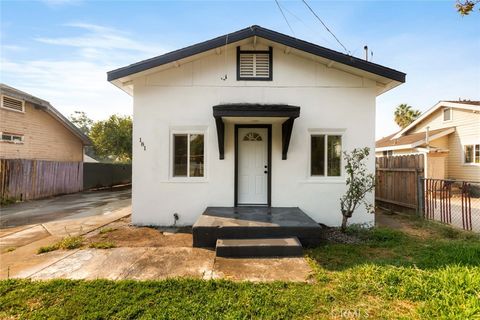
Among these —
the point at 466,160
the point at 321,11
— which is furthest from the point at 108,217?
the point at 466,160

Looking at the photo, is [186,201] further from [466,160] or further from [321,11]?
[466,160]

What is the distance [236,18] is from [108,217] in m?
7.49

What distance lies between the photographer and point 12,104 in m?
12.6

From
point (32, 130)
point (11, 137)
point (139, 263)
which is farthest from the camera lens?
point (32, 130)

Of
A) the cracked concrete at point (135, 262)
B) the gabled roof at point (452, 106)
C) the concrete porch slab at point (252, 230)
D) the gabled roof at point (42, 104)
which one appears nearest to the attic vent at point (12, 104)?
the gabled roof at point (42, 104)

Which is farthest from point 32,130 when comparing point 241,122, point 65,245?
point 241,122

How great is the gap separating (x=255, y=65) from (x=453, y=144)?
51.5 feet

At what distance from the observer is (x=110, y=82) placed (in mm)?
6559

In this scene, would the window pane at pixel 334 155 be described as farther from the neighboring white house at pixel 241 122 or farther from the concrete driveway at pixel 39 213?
the concrete driveway at pixel 39 213

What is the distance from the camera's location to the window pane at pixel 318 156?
6828mm

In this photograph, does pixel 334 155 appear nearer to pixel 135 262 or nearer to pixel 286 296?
pixel 286 296

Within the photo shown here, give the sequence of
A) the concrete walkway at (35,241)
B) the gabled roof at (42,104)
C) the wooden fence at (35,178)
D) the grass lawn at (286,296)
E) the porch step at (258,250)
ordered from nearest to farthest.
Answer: the grass lawn at (286,296), the concrete walkway at (35,241), the porch step at (258,250), the wooden fence at (35,178), the gabled roof at (42,104)

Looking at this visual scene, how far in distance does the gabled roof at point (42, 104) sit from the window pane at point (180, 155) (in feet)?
36.5

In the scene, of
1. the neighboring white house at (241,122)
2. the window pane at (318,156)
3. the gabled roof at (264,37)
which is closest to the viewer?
the gabled roof at (264,37)
